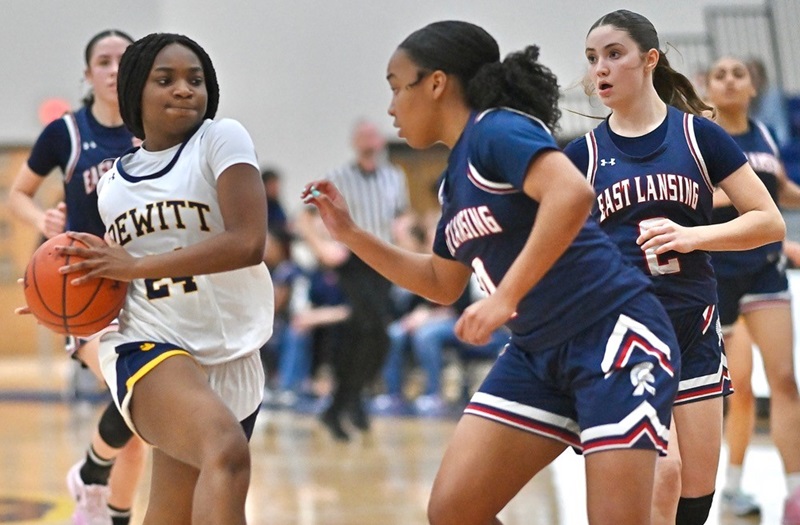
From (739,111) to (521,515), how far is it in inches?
88.6

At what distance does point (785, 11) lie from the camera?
1357 cm

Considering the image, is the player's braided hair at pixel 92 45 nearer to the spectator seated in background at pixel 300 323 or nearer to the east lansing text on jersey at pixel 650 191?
the east lansing text on jersey at pixel 650 191

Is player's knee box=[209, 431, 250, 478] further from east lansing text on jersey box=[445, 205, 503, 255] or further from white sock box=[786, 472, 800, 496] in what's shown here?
white sock box=[786, 472, 800, 496]

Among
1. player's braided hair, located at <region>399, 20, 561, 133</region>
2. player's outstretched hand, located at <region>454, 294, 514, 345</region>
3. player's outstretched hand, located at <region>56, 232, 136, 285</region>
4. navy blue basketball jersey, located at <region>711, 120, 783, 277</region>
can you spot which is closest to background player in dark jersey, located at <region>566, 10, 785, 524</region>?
player's braided hair, located at <region>399, 20, 561, 133</region>

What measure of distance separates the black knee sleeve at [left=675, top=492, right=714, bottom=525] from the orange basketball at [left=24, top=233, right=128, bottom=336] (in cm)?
191

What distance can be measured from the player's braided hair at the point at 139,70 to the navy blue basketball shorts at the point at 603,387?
1306 mm

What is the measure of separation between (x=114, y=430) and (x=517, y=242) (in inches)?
91.6

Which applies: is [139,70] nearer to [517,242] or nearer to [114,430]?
[517,242]

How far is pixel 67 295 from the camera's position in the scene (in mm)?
3506

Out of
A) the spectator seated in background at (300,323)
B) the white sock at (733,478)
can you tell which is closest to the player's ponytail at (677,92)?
the white sock at (733,478)

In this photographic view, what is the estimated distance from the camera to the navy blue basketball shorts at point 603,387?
116 inches

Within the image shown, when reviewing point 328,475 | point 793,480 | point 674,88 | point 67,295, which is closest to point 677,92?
point 674,88

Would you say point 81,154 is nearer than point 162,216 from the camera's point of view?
No

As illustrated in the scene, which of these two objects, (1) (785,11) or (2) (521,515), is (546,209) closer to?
(2) (521,515)
